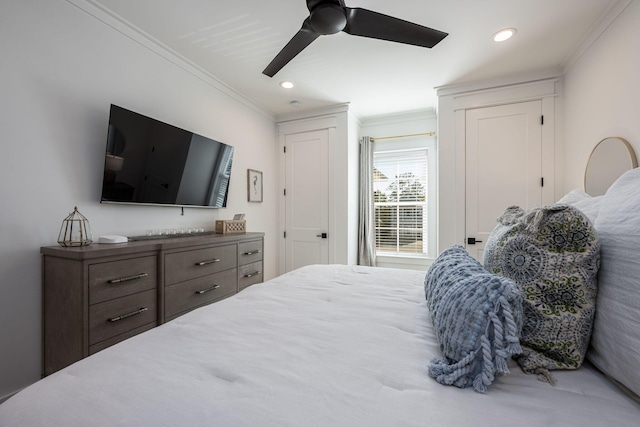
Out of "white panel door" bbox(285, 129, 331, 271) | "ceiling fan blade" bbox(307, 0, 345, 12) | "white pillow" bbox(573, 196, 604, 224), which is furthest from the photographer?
"white panel door" bbox(285, 129, 331, 271)

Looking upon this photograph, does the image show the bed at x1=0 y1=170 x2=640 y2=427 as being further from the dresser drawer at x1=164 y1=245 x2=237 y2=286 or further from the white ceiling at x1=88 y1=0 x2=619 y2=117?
the white ceiling at x1=88 y1=0 x2=619 y2=117

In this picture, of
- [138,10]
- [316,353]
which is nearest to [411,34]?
[316,353]

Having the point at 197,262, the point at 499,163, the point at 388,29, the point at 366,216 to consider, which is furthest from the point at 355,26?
the point at 366,216

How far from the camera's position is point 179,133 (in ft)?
7.99

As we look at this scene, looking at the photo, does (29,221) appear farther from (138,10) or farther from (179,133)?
(138,10)

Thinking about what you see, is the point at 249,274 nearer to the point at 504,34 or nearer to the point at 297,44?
the point at 297,44

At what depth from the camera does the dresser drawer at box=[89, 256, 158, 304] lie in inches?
60.6

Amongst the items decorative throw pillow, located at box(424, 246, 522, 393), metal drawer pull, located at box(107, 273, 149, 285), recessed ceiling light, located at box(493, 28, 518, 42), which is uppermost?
recessed ceiling light, located at box(493, 28, 518, 42)

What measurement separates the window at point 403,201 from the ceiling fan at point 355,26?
2.56 m

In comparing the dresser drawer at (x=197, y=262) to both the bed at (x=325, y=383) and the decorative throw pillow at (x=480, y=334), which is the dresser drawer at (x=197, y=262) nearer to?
the bed at (x=325, y=383)

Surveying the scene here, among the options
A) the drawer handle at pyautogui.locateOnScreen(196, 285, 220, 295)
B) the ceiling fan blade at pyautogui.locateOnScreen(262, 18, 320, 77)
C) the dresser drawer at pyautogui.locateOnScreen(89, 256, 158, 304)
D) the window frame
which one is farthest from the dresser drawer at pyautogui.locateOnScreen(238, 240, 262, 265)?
the window frame

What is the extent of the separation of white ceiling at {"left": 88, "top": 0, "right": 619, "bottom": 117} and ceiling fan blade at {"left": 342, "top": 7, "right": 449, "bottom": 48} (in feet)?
1.65

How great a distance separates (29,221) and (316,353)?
199cm

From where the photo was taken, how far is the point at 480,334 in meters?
0.66
